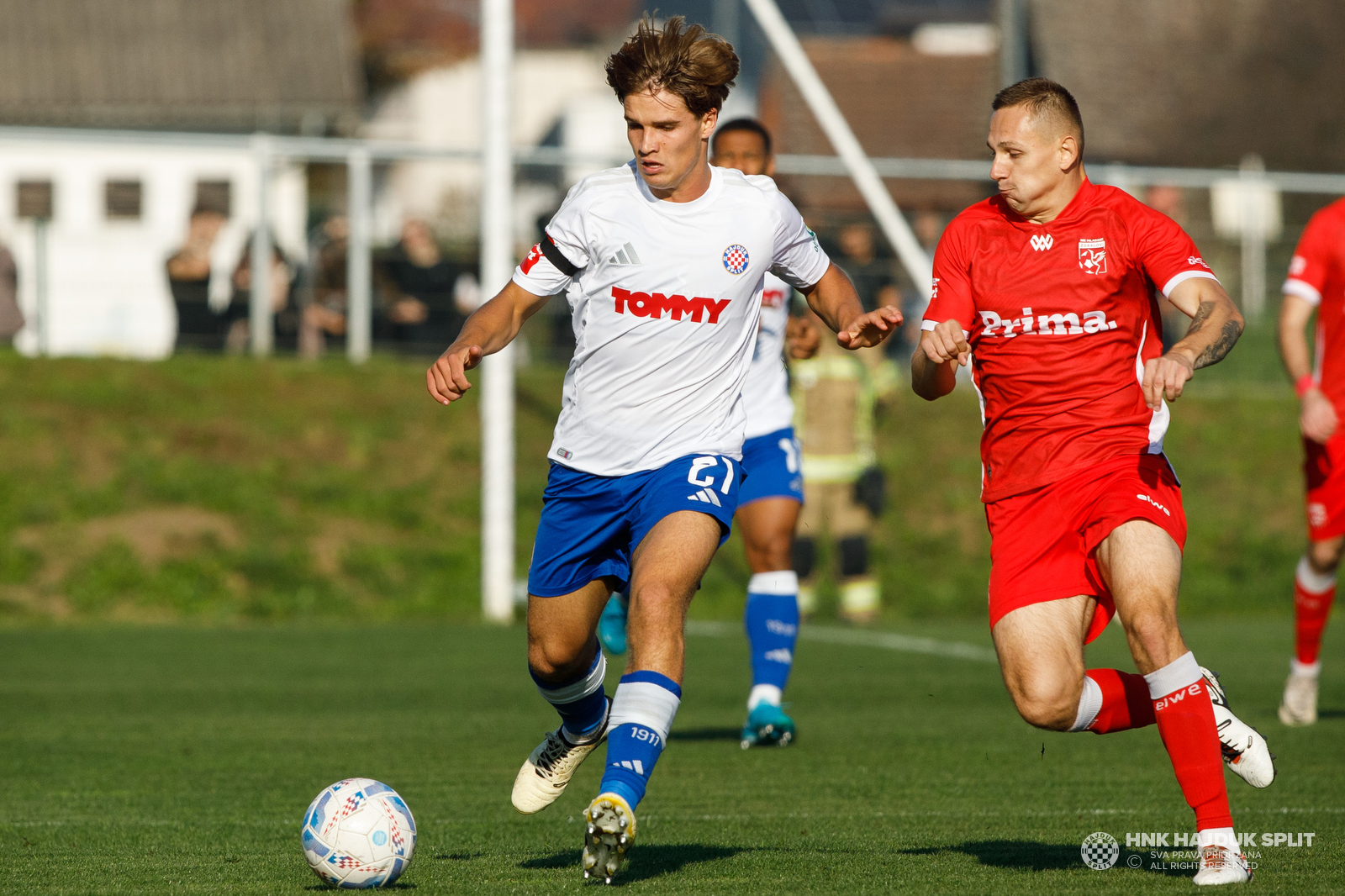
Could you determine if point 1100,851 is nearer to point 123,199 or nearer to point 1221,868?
point 1221,868

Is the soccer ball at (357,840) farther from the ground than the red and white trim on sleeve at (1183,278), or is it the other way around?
the red and white trim on sleeve at (1183,278)

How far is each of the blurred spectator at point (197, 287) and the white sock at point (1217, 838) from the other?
14604 mm

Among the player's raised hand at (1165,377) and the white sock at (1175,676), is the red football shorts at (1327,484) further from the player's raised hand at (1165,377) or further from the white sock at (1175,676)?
the player's raised hand at (1165,377)

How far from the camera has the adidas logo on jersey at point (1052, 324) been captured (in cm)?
511

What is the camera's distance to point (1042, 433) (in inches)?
204

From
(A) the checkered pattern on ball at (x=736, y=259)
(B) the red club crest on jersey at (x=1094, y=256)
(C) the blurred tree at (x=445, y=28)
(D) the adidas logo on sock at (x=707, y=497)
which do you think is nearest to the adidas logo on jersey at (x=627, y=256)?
(A) the checkered pattern on ball at (x=736, y=259)

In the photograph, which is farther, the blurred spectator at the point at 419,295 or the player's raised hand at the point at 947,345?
the blurred spectator at the point at 419,295

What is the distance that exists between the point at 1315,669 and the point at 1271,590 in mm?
8882

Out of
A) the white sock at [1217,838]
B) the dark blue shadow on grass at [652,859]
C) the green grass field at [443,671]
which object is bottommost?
the green grass field at [443,671]

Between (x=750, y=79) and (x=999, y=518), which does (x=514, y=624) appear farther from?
(x=750, y=79)

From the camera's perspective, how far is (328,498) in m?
16.1

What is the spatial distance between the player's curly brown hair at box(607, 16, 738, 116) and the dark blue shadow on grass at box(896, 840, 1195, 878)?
7.71 ft

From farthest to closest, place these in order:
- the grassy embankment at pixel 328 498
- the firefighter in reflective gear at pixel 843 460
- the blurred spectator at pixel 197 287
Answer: the blurred spectator at pixel 197 287, the grassy embankment at pixel 328 498, the firefighter in reflective gear at pixel 843 460

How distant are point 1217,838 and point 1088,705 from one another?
22.7 inches
